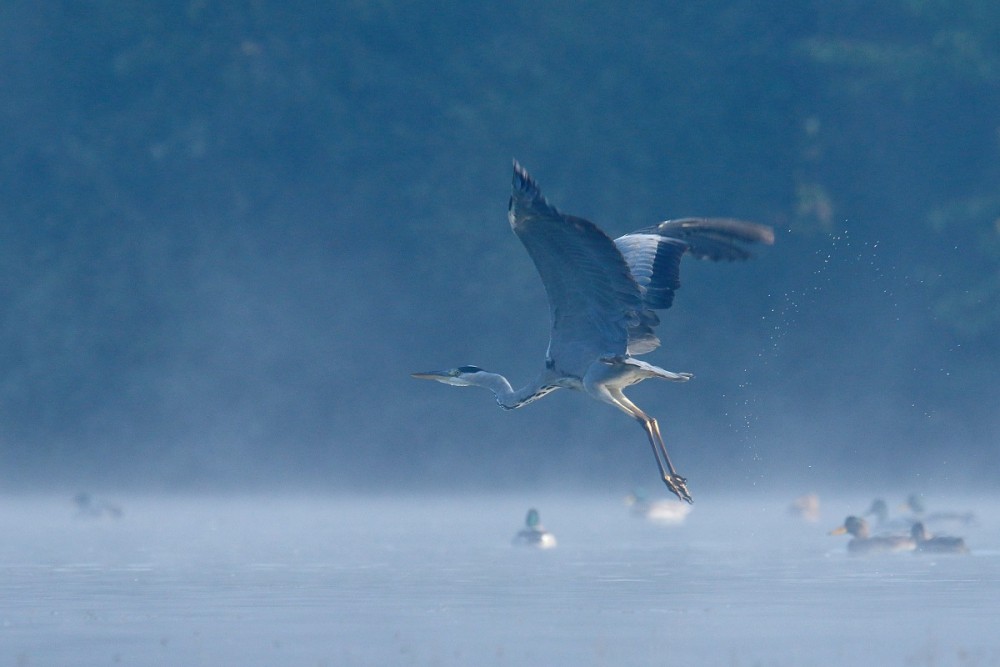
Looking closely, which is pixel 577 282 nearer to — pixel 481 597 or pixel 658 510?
pixel 481 597

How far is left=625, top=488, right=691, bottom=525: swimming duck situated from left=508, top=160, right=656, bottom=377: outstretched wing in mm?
7872

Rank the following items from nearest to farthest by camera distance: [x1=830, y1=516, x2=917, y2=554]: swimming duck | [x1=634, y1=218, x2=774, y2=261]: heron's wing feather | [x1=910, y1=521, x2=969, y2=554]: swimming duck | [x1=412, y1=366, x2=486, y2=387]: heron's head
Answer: [x1=634, y1=218, x2=774, y2=261]: heron's wing feather
[x1=412, y1=366, x2=486, y2=387]: heron's head
[x1=910, y1=521, x2=969, y2=554]: swimming duck
[x1=830, y1=516, x2=917, y2=554]: swimming duck

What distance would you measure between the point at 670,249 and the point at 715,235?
0.43m

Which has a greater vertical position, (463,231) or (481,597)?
(463,231)

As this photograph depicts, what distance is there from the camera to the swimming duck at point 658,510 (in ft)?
62.9

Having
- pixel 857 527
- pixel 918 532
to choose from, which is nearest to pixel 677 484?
pixel 918 532

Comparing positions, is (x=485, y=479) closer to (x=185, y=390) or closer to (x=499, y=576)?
(x=185, y=390)

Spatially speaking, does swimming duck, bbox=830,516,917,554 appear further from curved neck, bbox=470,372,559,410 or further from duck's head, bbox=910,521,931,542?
curved neck, bbox=470,372,559,410

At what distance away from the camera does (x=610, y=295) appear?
10875 mm

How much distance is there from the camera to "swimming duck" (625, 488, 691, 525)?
1917 cm

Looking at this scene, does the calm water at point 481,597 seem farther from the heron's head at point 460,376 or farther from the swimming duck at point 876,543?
the heron's head at point 460,376

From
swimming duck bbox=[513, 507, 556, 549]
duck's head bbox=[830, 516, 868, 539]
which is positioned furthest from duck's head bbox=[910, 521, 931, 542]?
swimming duck bbox=[513, 507, 556, 549]

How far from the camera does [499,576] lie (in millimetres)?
12969

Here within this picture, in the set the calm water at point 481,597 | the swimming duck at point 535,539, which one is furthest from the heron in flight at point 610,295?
the swimming duck at point 535,539
